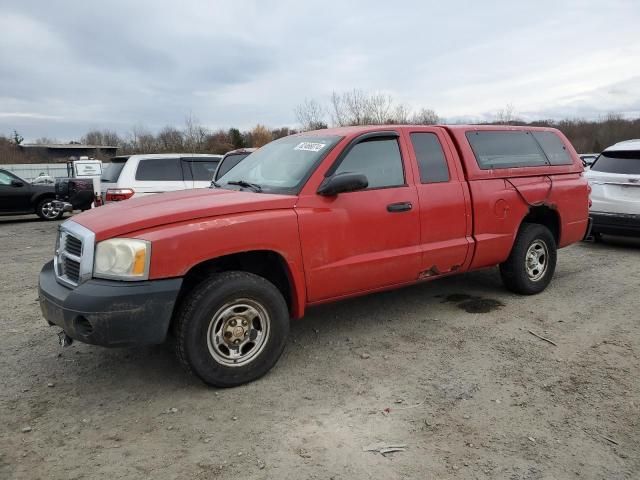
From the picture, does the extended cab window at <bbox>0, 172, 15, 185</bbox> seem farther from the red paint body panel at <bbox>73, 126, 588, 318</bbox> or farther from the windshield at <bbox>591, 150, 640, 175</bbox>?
the windshield at <bbox>591, 150, 640, 175</bbox>

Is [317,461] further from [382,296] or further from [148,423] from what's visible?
[382,296]

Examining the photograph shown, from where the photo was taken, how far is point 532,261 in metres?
5.70

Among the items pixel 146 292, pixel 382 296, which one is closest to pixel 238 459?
pixel 146 292

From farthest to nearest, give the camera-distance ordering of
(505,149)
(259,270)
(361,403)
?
(505,149), (259,270), (361,403)

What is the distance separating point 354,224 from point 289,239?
24.1 inches

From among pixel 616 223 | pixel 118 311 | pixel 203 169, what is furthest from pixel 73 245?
pixel 616 223

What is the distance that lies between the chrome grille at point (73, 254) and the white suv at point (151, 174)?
19.8 ft

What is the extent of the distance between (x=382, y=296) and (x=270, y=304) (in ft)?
7.59

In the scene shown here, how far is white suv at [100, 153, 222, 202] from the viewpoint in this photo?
9.70m

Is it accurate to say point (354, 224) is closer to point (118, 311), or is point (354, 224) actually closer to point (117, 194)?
point (118, 311)

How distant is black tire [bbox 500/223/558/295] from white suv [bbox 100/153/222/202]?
6706 millimetres

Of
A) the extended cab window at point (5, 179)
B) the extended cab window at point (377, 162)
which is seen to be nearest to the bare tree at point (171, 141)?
the extended cab window at point (5, 179)

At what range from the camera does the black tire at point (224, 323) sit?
340 centimetres

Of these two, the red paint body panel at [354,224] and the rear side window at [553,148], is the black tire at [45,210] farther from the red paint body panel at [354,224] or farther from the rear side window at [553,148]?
the rear side window at [553,148]
